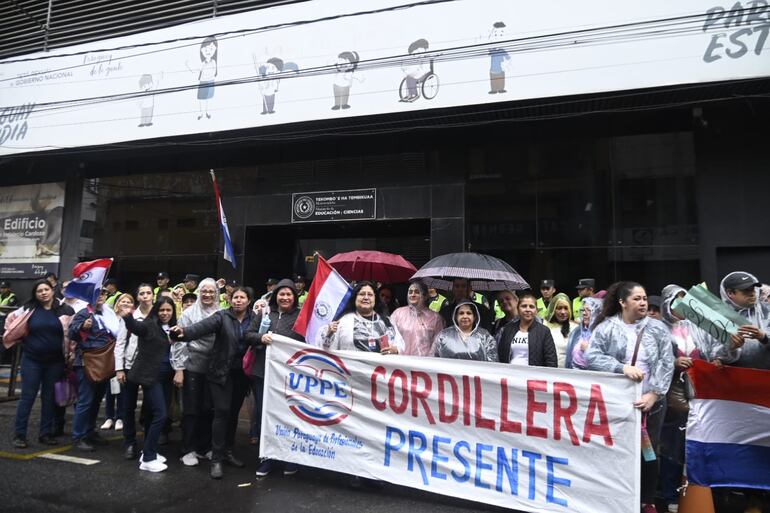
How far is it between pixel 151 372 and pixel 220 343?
775 millimetres

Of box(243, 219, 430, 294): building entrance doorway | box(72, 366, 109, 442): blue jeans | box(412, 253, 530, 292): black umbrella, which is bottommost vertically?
box(72, 366, 109, 442): blue jeans

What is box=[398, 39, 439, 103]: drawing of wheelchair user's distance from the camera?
9711 mm

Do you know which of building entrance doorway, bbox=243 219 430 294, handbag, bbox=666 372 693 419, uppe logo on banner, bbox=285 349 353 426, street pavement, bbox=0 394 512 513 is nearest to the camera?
street pavement, bbox=0 394 512 513

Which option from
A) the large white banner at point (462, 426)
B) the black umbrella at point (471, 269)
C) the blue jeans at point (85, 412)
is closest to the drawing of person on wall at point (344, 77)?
the black umbrella at point (471, 269)

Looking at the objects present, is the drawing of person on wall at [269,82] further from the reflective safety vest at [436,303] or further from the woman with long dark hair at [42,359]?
the woman with long dark hair at [42,359]

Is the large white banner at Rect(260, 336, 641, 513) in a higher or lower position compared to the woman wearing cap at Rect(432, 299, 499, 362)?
lower

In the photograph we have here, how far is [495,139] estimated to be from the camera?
440 inches

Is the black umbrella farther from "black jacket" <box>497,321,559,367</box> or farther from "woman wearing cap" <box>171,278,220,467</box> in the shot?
"woman wearing cap" <box>171,278,220,467</box>

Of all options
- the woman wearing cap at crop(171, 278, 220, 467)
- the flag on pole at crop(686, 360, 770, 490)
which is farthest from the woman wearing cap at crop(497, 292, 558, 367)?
the woman wearing cap at crop(171, 278, 220, 467)

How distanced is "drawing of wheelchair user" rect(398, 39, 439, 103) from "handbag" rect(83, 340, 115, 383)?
7031 mm

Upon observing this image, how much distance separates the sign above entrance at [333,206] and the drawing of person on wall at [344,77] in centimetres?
226

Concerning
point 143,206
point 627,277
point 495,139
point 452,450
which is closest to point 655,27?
point 495,139

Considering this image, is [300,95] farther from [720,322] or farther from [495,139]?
[720,322]

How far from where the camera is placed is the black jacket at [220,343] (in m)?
4.80
